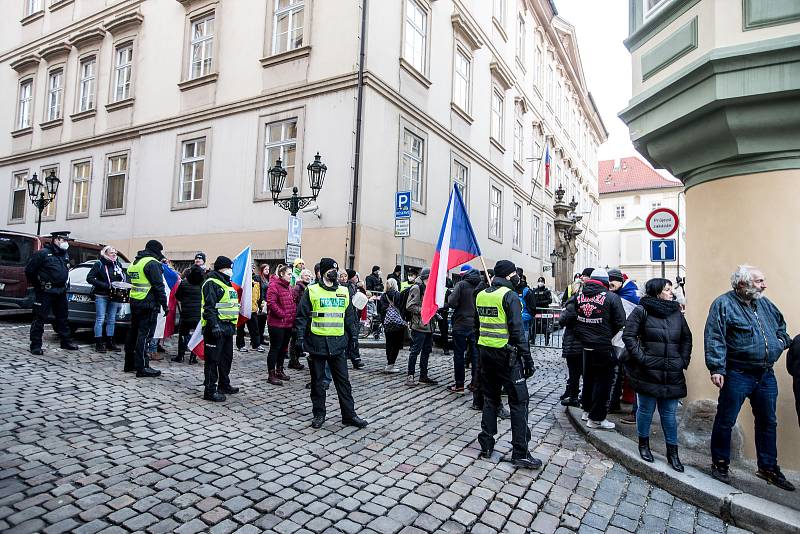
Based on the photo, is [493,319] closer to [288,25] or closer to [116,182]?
[288,25]

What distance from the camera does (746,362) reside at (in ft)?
13.9

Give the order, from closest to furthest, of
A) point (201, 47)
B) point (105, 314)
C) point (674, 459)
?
point (674, 459) → point (105, 314) → point (201, 47)

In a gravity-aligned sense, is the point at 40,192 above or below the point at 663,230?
above

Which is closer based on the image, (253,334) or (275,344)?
(275,344)

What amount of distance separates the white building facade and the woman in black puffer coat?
8753 millimetres

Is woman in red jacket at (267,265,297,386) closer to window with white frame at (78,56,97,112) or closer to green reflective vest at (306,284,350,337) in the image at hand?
green reflective vest at (306,284,350,337)

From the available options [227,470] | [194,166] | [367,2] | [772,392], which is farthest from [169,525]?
[194,166]

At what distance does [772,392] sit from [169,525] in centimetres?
479

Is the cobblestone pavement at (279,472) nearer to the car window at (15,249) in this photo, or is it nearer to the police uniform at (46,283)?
the police uniform at (46,283)

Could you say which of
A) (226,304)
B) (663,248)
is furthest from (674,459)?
(226,304)

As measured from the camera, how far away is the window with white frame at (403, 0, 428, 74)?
15344 millimetres

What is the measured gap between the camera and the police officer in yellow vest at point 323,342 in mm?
5441

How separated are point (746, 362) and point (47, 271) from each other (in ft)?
30.8

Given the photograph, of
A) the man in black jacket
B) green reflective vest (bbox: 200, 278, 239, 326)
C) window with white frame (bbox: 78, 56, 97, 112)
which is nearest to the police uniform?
green reflective vest (bbox: 200, 278, 239, 326)
